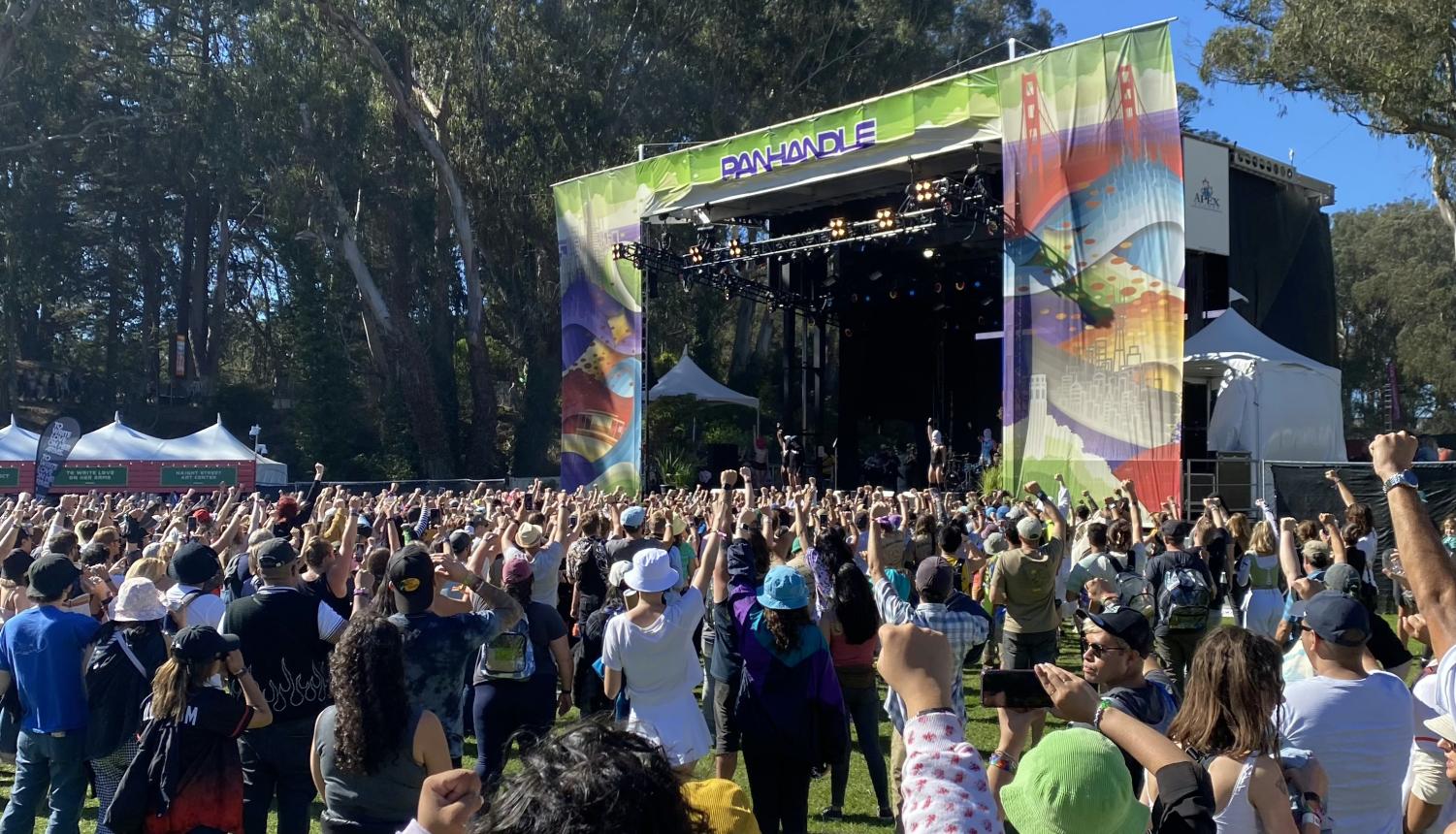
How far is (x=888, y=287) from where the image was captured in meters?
23.1

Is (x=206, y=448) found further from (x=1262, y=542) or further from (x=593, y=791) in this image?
(x=593, y=791)

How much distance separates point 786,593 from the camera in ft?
13.6

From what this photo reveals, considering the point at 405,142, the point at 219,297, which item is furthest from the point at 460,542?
the point at 219,297

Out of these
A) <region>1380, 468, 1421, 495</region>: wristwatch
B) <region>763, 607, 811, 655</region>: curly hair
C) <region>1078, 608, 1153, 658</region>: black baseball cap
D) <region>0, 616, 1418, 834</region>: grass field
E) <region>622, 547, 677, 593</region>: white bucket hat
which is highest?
<region>1380, 468, 1421, 495</region>: wristwatch

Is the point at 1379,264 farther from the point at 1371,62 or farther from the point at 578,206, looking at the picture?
the point at 578,206

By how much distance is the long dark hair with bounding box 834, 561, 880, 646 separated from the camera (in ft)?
15.7

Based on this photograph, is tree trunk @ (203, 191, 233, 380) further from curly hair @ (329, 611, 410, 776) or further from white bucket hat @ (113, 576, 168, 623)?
curly hair @ (329, 611, 410, 776)

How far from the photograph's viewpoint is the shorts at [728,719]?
175 inches

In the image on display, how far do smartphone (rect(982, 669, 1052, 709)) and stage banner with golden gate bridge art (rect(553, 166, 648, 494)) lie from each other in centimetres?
1860

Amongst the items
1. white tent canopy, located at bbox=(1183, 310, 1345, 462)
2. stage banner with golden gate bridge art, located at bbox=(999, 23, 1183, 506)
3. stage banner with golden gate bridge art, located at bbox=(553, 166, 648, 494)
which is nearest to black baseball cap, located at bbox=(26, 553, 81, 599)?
stage banner with golden gate bridge art, located at bbox=(999, 23, 1183, 506)

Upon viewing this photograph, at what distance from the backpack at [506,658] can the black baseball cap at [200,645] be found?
52.2 inches

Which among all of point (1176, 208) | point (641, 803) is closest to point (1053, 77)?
point (1176, 208)

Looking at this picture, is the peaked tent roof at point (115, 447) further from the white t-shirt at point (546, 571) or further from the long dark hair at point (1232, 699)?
the long dark hair at point (1232, 699)

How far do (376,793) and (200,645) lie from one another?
82 centimetres
